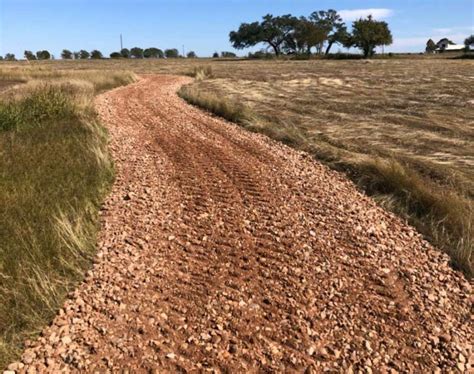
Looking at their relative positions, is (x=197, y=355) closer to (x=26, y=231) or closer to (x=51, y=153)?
(x=26, y=231)

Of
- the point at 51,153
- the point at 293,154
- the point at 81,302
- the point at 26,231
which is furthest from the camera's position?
the point at 293,154

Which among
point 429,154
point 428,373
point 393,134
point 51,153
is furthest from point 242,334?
point 393,134

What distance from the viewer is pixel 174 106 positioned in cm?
1623

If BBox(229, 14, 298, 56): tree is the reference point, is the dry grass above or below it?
below

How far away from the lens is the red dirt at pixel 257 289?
347 centimetres

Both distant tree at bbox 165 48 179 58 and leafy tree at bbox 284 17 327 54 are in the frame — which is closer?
leafy tree at bbox 284 17 327 54

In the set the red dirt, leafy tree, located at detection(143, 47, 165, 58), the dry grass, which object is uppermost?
leafy tree, located at detection(143, 47, 165, 58)

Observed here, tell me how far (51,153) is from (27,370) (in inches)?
230

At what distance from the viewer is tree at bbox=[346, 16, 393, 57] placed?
7775 cm

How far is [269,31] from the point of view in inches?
3684

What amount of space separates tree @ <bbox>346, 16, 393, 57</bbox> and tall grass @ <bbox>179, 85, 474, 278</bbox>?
7500 cm

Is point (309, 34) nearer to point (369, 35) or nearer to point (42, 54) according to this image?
point (369, 35)

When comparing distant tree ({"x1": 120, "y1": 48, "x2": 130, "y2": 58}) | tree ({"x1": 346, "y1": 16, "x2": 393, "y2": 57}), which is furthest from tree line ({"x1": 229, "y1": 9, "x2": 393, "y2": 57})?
distant tree ({"x1": 120, "y1": 48, "x2": 130, "y2": 58})

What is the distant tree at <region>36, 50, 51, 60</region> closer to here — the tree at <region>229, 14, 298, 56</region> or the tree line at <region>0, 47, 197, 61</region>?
the tree line at <region>0, 47, 197, 61</region>
